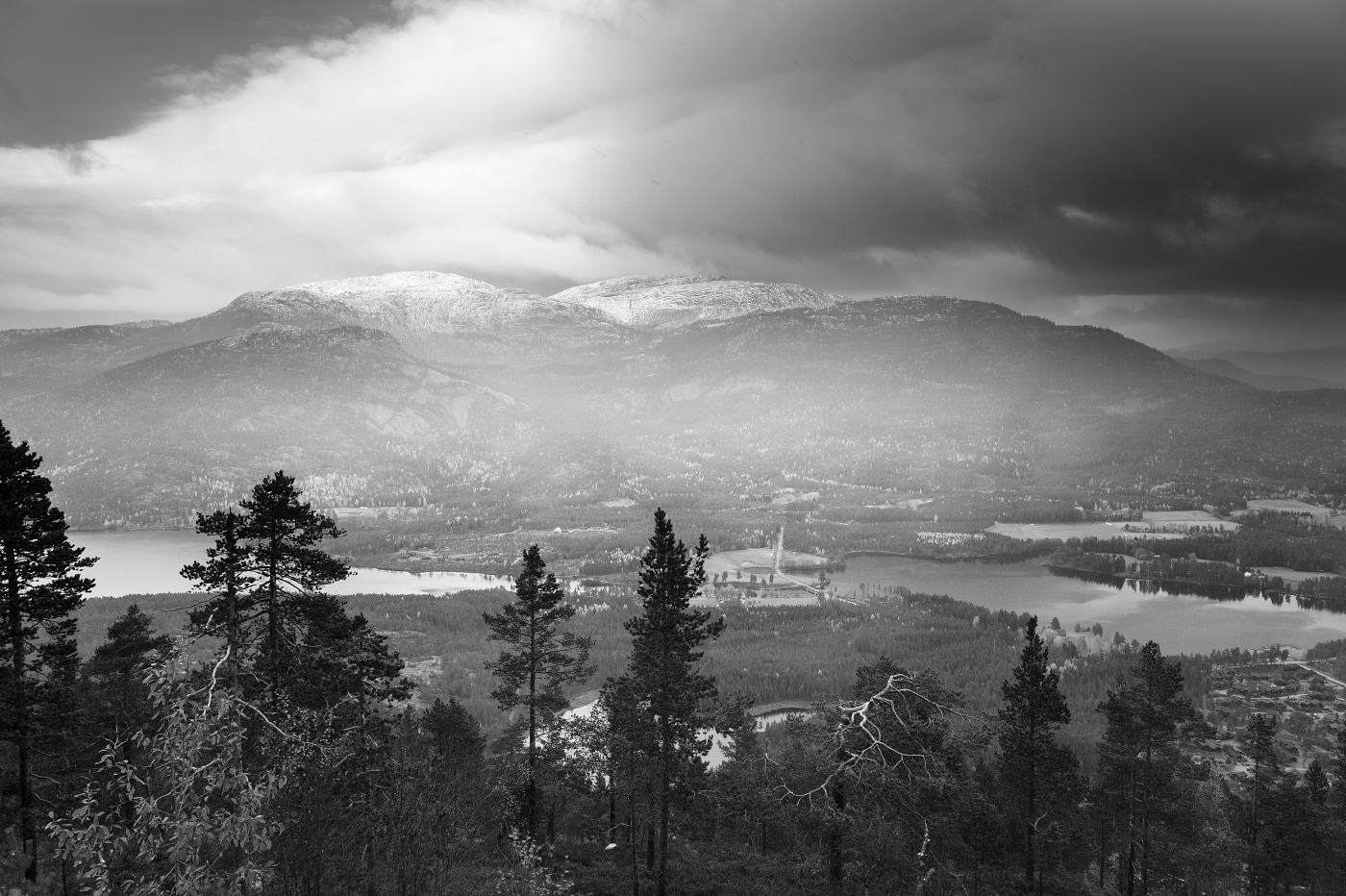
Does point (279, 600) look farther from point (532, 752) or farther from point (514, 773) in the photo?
point (514, 773)

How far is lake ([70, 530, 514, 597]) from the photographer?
13362 cm

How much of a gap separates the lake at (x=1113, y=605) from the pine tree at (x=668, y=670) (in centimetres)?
10407

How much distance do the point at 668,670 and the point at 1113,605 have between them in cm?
13776

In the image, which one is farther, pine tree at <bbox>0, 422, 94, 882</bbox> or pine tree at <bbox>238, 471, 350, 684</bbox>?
pine tree at <bbox>238, 471, 350, 684</bbox>

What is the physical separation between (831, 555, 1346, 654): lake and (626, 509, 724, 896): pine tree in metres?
104

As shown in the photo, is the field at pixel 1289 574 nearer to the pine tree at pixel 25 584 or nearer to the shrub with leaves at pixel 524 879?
the shrub with leaves at pixel 524 879

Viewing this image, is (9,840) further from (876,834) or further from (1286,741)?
(1286,741)

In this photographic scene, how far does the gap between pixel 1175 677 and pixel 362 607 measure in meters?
110

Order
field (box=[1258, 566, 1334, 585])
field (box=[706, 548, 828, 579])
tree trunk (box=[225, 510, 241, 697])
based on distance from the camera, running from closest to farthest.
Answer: tree trunk (box=[225, 510, 241, 697]) → field (box=[1258, 566, 1334, 585]) → field (box=[706, 548, 828, 579])

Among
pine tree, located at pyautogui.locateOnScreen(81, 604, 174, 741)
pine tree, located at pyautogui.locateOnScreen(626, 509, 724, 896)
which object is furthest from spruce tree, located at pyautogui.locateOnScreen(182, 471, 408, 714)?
pine tree, located at pyautogui.locateOnScreen(626, 509, 724, 896)

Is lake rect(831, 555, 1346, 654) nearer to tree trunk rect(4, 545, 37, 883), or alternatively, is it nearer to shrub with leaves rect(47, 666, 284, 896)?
tree trunk rect(4, 545, 37, 883)

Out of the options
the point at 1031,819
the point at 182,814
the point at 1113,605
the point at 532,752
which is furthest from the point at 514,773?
the point at 1113,605

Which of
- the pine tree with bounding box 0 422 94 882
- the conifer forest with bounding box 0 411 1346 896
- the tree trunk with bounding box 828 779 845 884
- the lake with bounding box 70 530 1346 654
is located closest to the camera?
the conifer forest with bounding box 0 411 1346 896

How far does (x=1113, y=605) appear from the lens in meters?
139
